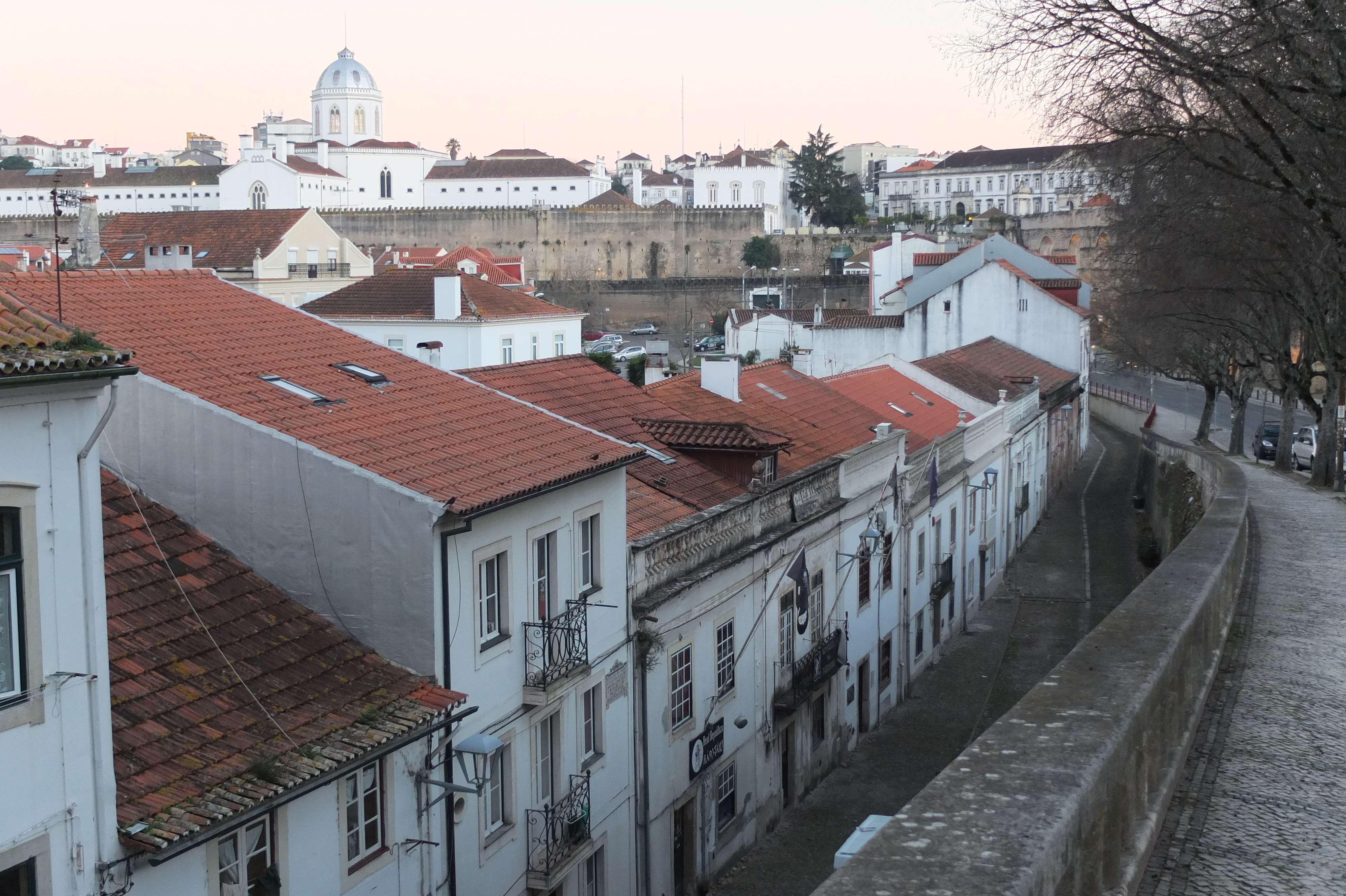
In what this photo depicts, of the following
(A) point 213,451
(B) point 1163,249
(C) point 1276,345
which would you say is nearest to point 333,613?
(A) point 213,451

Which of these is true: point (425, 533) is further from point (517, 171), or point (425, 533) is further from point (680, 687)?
point (517, 171)

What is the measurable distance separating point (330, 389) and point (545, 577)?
251 cm

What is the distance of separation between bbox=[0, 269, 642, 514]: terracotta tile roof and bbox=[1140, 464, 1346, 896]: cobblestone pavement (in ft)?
17.6

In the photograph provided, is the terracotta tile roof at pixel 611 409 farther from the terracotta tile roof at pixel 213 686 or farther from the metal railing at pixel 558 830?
the terracotta tile roof at pixel 213 686

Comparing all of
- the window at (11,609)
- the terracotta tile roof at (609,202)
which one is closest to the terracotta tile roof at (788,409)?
the window at (11,609)

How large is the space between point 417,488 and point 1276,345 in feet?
90.5

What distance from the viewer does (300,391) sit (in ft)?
39.1

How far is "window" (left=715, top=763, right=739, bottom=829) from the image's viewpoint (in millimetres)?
15672

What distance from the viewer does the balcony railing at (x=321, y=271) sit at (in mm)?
56812

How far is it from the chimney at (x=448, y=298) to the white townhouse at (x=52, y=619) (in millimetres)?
31172

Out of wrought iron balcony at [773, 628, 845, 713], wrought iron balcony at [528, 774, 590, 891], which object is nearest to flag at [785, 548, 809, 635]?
wrought iron balcony at [773, 628, 845, 713]

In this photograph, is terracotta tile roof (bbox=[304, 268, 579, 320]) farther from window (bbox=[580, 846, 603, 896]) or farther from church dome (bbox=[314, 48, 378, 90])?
church dome (bbox=[314, 48, 378, 90])

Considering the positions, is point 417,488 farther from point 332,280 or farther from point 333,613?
point 332,280

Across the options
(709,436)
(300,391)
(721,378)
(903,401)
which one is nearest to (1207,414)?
(903,401)
